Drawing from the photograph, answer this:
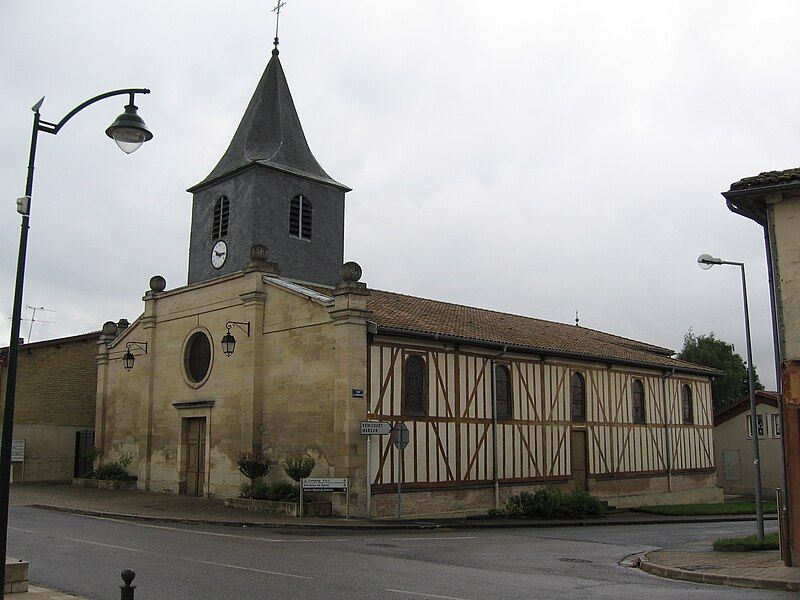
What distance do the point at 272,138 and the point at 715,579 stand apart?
799 inches

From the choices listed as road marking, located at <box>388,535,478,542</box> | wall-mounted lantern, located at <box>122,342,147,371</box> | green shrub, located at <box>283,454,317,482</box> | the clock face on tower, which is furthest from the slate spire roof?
road marking, located at <box>388,535,478,542</box>

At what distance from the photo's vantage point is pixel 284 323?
68.8ft

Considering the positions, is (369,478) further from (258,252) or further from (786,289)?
(786,289)

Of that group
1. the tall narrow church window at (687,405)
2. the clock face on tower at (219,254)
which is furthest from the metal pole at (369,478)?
the tall narrow church window at (687,405)

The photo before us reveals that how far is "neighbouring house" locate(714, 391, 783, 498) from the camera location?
113 feet

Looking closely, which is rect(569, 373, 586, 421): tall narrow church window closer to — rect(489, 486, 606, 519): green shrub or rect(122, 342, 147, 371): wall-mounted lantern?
rect(489, 486, 606, 519): green shrub

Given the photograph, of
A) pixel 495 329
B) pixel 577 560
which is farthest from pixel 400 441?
pixel 495 329

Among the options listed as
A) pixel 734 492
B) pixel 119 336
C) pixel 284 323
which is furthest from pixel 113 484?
pixel 734 492

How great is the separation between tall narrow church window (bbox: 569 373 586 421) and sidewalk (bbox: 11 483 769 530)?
3500 millimetres

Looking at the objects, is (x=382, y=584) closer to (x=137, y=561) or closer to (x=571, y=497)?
(x=137, y=561)

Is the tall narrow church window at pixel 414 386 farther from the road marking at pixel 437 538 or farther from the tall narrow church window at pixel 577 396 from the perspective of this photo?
the tall narrow church window at pixel 577 396

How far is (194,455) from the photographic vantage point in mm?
23672

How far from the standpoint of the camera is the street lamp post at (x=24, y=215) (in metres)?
6.79

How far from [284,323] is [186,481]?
6487 millimetres
